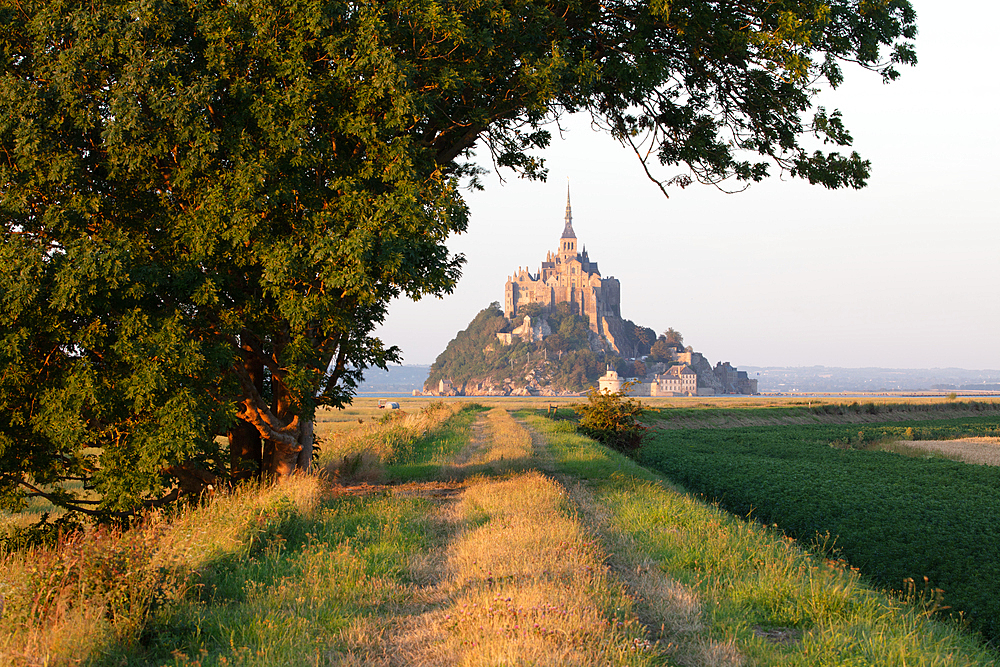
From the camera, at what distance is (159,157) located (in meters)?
12.5

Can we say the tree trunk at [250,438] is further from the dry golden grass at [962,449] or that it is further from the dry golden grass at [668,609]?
the dry golden grass at [962,449]

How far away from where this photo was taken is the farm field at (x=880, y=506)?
37.1 ft

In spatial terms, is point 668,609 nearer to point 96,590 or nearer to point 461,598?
point 461,598

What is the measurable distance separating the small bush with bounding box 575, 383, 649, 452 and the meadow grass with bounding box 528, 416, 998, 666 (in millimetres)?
17204

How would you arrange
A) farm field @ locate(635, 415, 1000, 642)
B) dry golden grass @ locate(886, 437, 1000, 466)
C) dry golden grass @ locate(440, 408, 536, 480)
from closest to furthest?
1. farm field @ locate(635, 415, 1000, 642)
2. dry golden grass @ locate(440, 408, 536, 480)
3. dry golden grass @ locate(886, 437, 1000, 466)

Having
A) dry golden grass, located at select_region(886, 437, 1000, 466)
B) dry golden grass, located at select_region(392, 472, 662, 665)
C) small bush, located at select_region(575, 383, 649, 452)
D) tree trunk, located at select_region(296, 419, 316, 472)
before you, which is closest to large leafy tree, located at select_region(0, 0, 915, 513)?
tree trunk, located at select_region(296, 419, 316, 472)

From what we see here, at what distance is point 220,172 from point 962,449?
38.7m

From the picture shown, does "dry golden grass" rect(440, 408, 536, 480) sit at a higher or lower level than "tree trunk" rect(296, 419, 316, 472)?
lower

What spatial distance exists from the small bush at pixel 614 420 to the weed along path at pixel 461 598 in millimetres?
17242

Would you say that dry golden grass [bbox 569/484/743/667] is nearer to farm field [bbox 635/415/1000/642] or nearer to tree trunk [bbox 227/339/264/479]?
farm field [bbox 635/415/1000/642]

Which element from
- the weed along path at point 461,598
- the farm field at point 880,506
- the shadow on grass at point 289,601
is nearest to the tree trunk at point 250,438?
the weed along path at point 461,598

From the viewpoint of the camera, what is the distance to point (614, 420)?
30266 mm

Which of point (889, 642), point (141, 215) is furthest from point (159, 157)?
point (889, 642)

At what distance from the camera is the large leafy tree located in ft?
37.3
